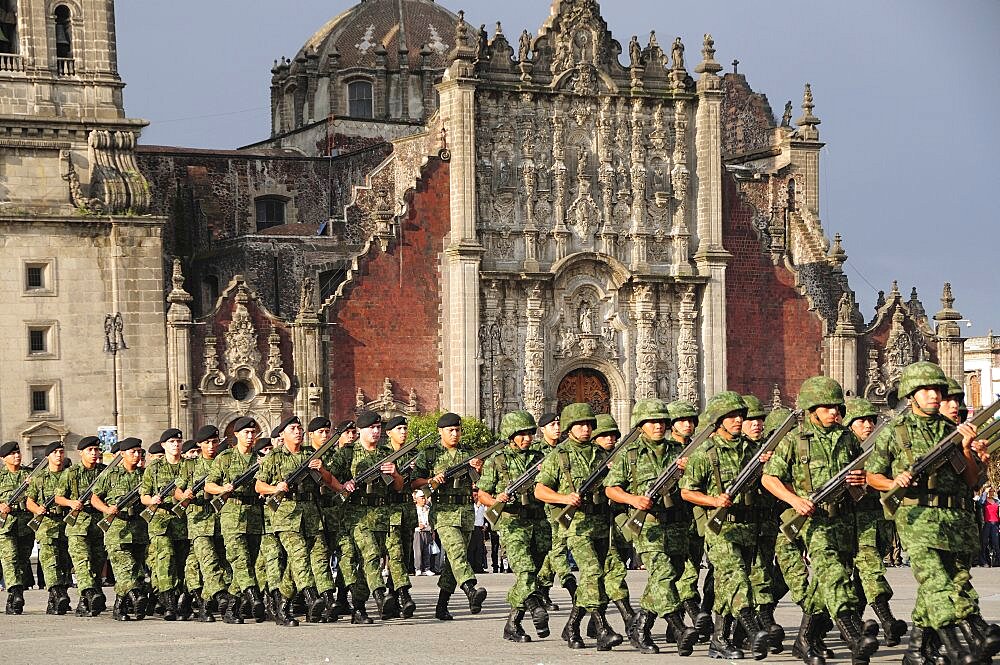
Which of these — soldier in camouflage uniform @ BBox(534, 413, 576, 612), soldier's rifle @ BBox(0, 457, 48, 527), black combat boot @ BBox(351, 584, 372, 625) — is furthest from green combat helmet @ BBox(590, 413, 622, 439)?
soldier's rifle @ BBox(0, 457, 48, 527)

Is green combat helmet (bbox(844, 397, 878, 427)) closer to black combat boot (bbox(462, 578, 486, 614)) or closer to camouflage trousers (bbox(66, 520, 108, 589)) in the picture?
black combat boot (bbox(462, 578, 486, 614))

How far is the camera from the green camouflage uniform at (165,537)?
928 inches

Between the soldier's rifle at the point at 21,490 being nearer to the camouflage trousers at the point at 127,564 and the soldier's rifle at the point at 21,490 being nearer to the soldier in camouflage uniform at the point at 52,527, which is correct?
the soldier in camouflage uniform at the point at 52,527

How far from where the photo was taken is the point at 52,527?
25516mm

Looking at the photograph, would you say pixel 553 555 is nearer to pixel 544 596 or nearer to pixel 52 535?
pixel 544 596

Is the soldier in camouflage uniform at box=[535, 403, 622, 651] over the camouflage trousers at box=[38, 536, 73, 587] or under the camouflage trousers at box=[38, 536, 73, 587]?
over

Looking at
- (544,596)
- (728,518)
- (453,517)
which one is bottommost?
(544,596)

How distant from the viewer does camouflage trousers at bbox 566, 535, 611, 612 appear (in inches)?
715

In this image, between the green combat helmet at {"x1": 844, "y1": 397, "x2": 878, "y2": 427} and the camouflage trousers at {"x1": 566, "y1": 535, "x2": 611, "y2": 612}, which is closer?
the green combat helmet at {"x1": 844, "y1": 397, "x2": 878, "y2": 427}

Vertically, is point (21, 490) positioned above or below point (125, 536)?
above

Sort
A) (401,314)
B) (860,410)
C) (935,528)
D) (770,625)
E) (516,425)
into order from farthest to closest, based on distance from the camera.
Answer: (401,314) → (516,425) → (860,410) → (770,625) → (935,528)

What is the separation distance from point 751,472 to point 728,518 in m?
0.48

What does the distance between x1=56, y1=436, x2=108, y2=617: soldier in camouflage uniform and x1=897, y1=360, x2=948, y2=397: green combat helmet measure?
480 inches

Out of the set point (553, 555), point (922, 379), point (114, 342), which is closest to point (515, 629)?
point (553, 555)
